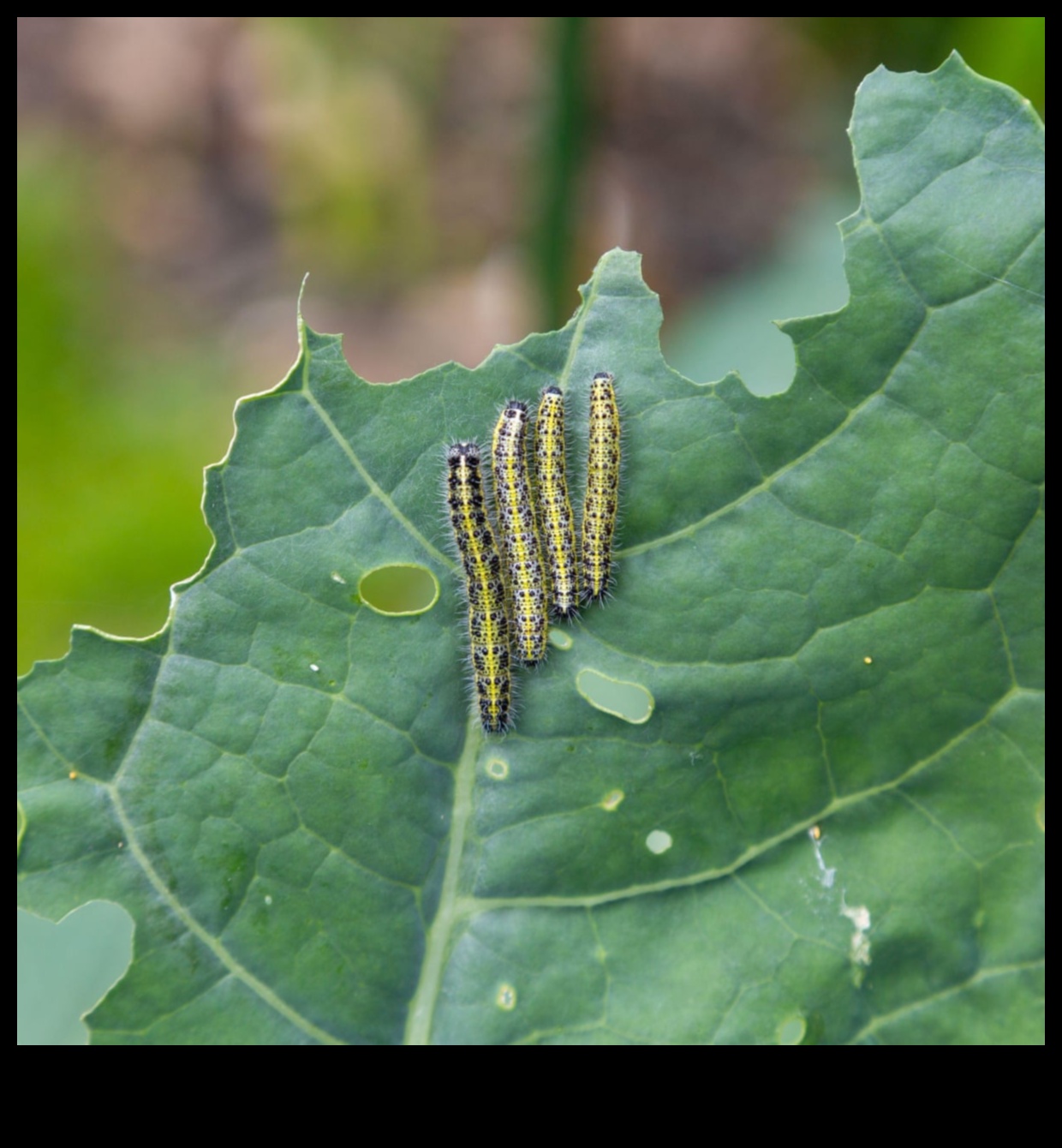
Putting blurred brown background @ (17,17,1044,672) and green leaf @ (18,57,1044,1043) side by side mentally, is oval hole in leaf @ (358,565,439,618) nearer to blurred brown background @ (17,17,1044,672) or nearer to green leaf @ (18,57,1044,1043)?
blurred brown background @ (17,17,1044,672)

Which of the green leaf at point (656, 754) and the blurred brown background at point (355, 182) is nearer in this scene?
the green leaf at point (656, 754)

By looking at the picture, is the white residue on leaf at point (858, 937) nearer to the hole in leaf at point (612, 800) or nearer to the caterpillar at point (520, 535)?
the hole in leaf at point (612, 800)

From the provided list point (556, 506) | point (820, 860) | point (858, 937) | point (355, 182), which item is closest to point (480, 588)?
point (556, 506)

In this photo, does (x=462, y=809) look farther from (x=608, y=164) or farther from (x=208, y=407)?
(x=608, y=164)

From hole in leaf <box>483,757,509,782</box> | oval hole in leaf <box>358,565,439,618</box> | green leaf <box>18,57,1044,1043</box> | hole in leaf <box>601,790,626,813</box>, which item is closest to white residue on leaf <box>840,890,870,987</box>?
green leaf <box>18,57,1044,1043</box>

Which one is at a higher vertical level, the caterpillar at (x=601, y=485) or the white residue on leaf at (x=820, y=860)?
the caterpillar at (x=601, y=485)

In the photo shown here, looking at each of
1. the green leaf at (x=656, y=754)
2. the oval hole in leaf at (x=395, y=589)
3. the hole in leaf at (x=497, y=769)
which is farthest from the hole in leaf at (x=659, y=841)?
the oval hole in leaf at (x=395, y=589)

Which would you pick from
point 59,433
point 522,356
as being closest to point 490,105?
point 59,433
